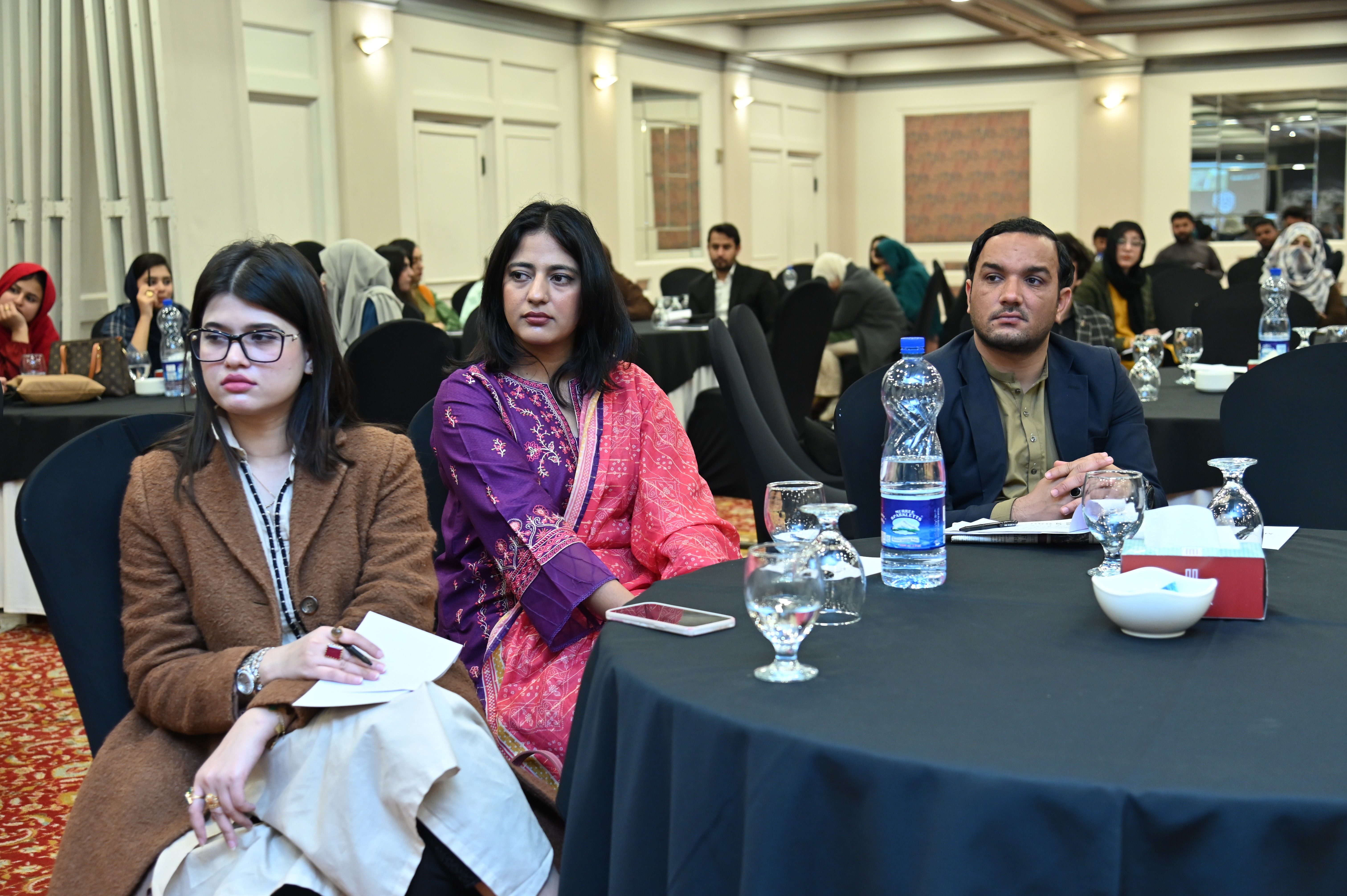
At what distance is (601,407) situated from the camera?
7.37 feet

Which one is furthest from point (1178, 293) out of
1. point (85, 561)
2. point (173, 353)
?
point (85, 561)

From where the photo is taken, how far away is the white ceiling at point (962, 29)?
10.3m

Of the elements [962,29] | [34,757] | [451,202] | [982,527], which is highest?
[962,29]

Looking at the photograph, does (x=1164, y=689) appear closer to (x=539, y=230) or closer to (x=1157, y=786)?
(x=1157, y=786)

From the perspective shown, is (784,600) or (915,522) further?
(915,522)

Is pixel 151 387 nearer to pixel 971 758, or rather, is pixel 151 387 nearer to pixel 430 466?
pixel 430 466

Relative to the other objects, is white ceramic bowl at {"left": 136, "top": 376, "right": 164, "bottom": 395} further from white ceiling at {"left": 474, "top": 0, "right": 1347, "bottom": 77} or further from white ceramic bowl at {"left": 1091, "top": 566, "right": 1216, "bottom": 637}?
white ceiling at {"left": 474, "top": 0, "right": 1347, "bottom": 77}

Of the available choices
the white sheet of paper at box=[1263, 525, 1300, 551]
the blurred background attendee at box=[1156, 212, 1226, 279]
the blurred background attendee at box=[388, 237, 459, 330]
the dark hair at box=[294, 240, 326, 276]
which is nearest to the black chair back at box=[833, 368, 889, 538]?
the white sheet of paper at box=[1263, 525, 1300, 551]

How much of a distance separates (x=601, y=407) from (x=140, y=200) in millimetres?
5100

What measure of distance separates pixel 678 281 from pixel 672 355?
3161mm

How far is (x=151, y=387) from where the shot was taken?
4324 mm

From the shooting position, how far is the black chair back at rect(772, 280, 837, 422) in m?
5.91

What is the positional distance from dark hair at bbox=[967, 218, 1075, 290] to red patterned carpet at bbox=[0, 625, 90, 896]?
6.26 ft

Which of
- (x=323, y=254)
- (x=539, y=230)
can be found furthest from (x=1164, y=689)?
(x=323, y=254)
